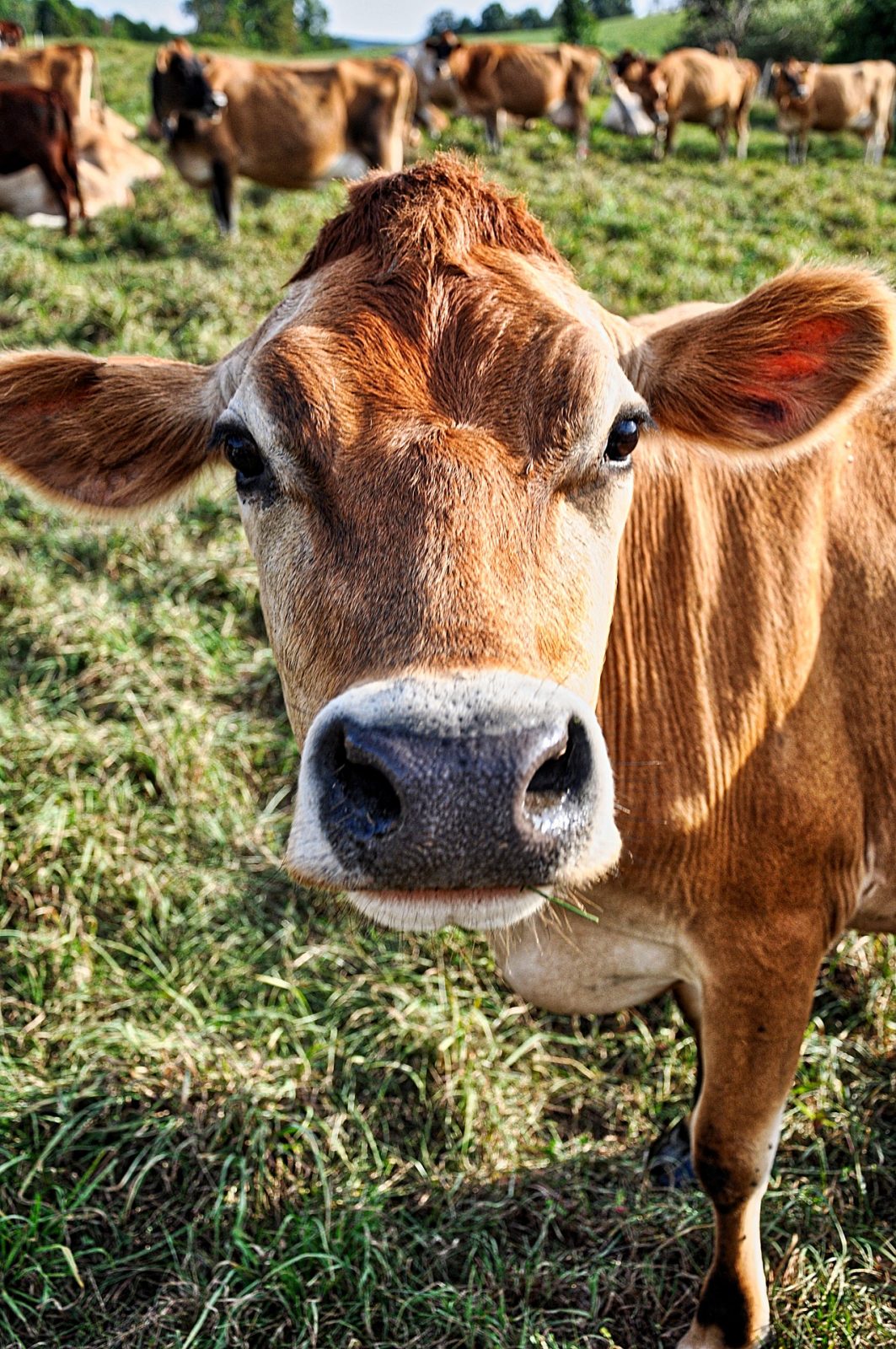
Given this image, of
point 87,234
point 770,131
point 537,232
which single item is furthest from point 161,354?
point 770,131

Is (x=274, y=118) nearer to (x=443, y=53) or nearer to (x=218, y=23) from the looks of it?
(x=443, y=53)

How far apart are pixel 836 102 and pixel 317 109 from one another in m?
13.8

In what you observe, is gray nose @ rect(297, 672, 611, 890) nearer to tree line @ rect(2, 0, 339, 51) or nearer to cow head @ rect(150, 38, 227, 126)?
cow head @ rect(150, 38, 227, 126)

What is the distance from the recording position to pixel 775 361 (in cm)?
264

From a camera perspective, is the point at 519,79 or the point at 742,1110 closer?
the point at 742,1110

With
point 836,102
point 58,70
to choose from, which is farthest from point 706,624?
point 836,102

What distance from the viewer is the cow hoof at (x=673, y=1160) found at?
334cm

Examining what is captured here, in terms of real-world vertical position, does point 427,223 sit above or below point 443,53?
below

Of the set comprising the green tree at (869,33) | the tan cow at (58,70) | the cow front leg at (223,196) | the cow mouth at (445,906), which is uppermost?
the green tree at (869,33)

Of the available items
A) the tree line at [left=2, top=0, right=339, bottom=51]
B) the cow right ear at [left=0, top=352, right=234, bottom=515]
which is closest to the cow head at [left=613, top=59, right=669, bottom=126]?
the cow right ear at [left=0, top=352, right=234, bottom=515]

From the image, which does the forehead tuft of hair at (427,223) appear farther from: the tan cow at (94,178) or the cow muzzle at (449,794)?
the tan cow at (94,178)

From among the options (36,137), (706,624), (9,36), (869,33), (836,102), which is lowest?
(706,624)

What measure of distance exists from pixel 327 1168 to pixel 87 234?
34.1 feet

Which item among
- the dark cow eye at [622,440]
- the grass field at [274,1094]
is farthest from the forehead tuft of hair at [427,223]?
the grass field at [274,1094]
